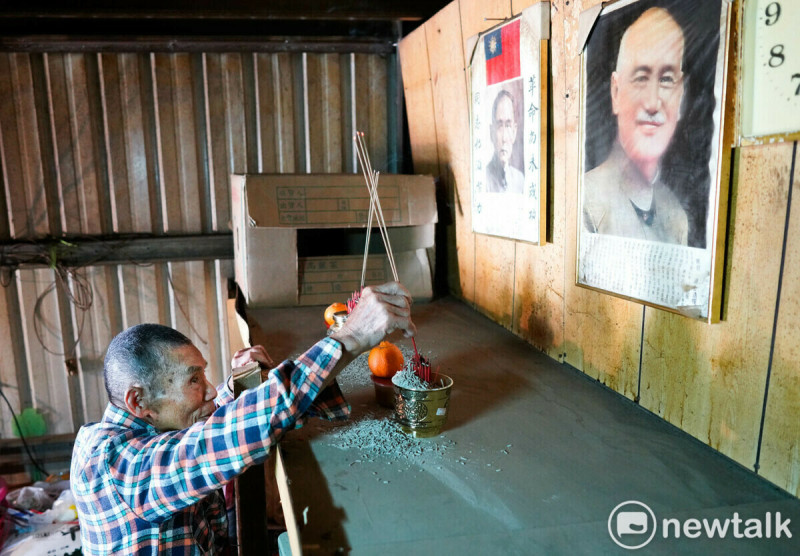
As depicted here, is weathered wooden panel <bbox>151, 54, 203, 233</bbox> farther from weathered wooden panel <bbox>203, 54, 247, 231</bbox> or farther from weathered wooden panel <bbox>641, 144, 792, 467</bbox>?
weathered wooden panel <bbox>641, 144, 792, 467</bbox>

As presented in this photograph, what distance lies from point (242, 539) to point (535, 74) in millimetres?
1808

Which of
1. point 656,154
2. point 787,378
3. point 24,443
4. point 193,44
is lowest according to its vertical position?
point 24,443

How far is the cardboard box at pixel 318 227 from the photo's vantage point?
9.25ft

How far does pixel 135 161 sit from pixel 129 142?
0.40 ft

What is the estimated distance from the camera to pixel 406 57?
3.81 metres

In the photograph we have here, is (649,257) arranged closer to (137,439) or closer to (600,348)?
(600,348)

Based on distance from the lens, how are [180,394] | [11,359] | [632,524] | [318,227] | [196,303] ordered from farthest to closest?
[196,303] < [11,359] < [318,227] < [180,394] < [632,524]

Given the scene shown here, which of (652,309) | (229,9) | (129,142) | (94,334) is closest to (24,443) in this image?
(94,334)

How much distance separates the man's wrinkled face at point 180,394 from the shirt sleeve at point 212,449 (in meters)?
0.16

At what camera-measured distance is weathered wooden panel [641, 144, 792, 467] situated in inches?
50.6

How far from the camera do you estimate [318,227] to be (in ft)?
9.47

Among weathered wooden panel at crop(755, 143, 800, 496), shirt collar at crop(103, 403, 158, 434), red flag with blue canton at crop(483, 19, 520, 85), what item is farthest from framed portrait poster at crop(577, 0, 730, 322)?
shirt collar at crop(103, 403, 158, 434)

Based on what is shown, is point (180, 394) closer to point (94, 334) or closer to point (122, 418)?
point (122, 418)

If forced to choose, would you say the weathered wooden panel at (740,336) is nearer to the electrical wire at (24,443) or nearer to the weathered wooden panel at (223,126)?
the weathered wooden panel at (223,126)
